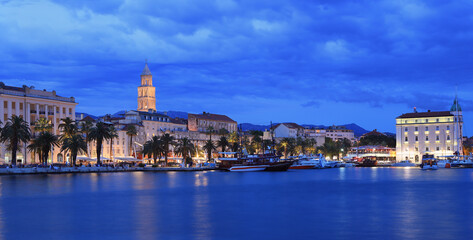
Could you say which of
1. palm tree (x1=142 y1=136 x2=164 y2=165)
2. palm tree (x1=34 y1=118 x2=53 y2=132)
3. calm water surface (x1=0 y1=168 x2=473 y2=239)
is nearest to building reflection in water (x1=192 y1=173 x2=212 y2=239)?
calm water surface (x1=0 y1=168 x2=473 y2=239)

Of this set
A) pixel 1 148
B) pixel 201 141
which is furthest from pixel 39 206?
pixel 201 141

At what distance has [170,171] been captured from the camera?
135 metres

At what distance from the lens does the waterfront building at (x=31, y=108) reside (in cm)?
11825

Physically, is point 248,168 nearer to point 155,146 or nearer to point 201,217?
point 155,146

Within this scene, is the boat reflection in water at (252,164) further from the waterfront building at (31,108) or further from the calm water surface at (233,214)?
the calm water surface at (233,214)

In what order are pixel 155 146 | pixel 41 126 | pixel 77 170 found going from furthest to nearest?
pixel 155 146 → pixel 41 126 → pixel 77 170

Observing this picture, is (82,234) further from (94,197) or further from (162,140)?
(162,140)

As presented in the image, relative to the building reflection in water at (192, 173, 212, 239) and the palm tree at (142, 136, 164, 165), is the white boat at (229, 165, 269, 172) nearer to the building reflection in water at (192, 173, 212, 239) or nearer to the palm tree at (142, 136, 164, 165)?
the palm tree at (142, 136, 164, 165)

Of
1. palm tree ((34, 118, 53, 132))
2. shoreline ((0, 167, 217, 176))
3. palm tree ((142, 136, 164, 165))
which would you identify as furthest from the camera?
palm tree ((142, 136, 164, 165))

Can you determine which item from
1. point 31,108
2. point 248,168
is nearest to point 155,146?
point 248,168

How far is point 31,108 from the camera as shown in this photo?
126 m

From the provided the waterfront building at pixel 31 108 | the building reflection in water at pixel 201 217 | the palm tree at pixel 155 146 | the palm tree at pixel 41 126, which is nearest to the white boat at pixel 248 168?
the palm tree at pixel 155 146

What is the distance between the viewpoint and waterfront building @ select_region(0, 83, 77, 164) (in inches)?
4656

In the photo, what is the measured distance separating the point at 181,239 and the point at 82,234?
5967 millimetres
